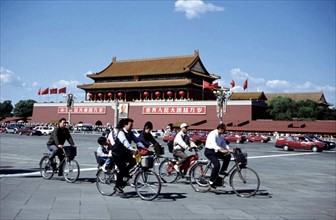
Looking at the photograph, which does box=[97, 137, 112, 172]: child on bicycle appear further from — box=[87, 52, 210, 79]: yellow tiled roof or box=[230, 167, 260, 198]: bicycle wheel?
box=[87, 52, 210, 79]: yellow tiled roof

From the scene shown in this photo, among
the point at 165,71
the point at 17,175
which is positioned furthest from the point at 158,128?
the point at 17,175

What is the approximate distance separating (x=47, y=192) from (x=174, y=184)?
2810 mm

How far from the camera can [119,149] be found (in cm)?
641

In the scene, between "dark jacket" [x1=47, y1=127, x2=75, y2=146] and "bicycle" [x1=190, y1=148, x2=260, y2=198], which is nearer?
"bicycle" [x1=190, y1=148, x2=260, y2=198]

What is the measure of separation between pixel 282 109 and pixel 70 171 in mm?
49133

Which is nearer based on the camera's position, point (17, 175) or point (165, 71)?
point (17, 175)

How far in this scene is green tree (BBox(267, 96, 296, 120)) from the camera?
51938 millimetres

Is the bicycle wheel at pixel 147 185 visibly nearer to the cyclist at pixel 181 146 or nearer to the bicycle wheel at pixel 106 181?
the bicycle wheel at pixel 106 181

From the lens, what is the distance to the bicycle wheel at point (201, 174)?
751 cm

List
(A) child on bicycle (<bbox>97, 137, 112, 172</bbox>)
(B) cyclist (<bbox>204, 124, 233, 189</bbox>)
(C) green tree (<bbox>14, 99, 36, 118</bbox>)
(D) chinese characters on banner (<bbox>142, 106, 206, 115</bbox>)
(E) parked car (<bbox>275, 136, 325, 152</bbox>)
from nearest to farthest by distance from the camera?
(B) cyclist (<bbox>204, 124, 233, 189</bbox>) < (A) child on bicycle (<bbox>97, 137, 112, 172</bbox>) < (E) parked car (<bbox>275, 136, 325, 152</bbox>) < (D) chinese characters on banner (<bbox>142, 106, 206, 115</bbox>) < (C) green tree (<bbox>14, 99, 36, 118</bbox>)

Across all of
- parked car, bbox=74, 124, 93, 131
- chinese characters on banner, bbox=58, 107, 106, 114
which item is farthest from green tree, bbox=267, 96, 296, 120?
parked car, bbox=74, 124, 93, 131

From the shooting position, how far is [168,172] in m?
8.38

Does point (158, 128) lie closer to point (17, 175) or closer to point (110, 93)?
point (110, 93)

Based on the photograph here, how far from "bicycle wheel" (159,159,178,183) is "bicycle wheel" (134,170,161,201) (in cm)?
199
